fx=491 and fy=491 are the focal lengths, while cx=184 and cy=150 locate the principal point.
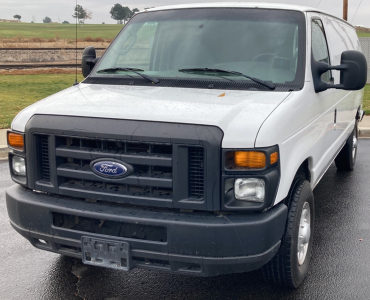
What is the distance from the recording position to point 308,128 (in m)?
3.97

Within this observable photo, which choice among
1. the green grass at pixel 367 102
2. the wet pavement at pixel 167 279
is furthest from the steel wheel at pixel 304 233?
the green grass at pixel 367 102

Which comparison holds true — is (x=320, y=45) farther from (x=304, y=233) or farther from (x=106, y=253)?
(x=106, y=253)

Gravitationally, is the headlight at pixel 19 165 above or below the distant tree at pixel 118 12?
below

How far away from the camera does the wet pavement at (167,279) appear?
3799mm

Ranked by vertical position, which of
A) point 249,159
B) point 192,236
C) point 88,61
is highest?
point 88,61

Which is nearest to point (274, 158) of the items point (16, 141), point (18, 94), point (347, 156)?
point (16, 141)

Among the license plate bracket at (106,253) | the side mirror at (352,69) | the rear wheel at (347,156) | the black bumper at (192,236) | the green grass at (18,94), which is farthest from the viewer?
the green grass at (18,94)

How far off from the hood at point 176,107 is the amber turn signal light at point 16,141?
0.17ft

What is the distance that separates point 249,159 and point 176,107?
654mm

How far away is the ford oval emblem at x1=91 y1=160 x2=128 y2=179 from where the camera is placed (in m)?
3.21

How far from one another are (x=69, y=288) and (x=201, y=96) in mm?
1841

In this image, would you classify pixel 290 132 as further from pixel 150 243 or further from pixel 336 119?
pixel 336 119

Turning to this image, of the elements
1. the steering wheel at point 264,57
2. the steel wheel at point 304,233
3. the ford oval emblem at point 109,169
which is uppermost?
the steering wheel at point 264,57

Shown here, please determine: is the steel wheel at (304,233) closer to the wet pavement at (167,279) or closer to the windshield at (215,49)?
the wet pavement at (167,279)
